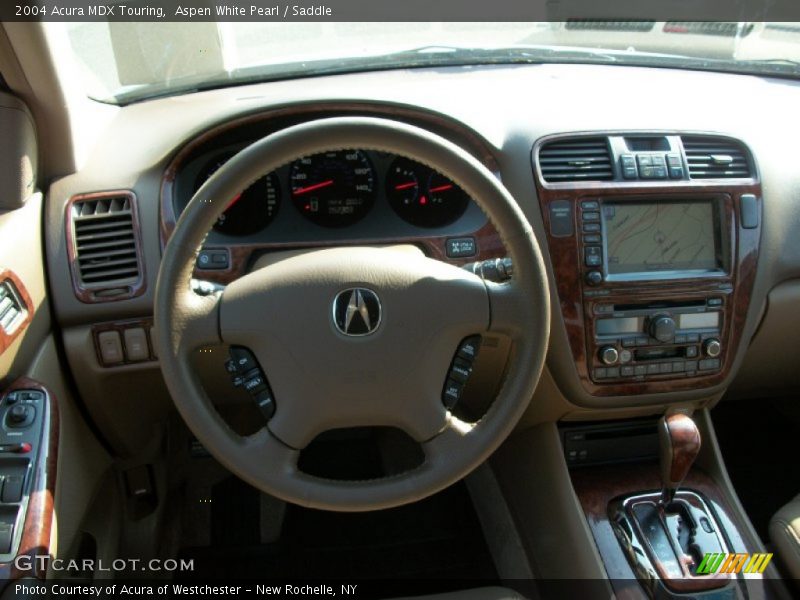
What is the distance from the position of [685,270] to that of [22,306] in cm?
165

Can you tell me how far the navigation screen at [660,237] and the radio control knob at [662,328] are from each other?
5.3 inches

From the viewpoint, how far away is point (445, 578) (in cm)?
234

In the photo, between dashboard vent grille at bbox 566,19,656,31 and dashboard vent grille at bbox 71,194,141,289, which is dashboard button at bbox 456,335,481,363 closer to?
dashboard vent grille at bbox 71,194,141,289

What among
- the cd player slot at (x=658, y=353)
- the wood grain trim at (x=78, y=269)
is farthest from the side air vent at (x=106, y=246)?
the cd player slot at (x=658, y=353)

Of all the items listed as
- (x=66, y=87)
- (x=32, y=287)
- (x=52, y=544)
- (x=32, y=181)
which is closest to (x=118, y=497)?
(x=52, y=544)

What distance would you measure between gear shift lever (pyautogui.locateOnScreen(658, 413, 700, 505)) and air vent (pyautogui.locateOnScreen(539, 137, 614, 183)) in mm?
649

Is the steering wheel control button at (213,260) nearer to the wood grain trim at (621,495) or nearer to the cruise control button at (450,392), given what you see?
the cruise control button at (450,392)

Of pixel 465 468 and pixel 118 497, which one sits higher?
pixel 465 468

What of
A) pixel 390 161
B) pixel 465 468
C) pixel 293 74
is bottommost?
pixel 465 468

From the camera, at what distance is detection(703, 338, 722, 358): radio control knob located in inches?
77.1

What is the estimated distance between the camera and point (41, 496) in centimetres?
154

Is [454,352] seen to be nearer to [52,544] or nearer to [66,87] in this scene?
[52,544]

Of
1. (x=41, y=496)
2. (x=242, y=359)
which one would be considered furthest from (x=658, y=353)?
(x=41, y=496)

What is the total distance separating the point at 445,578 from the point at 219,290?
53.7 inches
